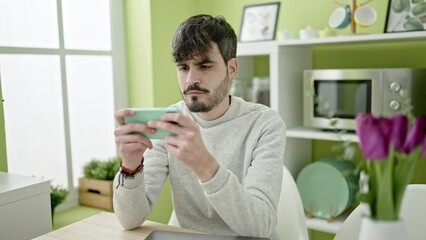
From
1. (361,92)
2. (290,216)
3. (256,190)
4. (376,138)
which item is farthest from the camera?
(361,92)

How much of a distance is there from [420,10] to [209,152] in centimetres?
128

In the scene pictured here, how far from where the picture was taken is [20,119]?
6.64 feet

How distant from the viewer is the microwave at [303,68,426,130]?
71.7 inches

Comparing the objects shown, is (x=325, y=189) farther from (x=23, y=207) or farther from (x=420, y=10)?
(x=23, y=207)

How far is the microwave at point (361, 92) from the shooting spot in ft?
5.98

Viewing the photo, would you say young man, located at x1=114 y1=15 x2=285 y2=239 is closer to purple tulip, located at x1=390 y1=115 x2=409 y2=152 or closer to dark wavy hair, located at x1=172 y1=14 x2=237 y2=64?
dark wavy hair, located at x1=172 y1=14 x2=237 y2=64

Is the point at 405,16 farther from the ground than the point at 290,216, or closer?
farther from the ground

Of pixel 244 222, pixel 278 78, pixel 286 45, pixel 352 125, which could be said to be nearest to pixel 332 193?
pixel 352 125

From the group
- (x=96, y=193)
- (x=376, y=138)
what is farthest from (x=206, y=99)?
(x=96, y=193)

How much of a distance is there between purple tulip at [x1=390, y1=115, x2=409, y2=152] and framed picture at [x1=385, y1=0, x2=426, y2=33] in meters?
1.41

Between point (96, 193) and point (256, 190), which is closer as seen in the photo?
point (256, 190)

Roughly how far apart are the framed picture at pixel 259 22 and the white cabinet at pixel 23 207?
138 cm

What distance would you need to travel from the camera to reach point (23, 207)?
1456 millimetres

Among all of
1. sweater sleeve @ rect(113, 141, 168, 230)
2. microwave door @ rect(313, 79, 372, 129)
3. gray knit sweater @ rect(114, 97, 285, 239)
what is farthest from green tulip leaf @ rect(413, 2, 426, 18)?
sweater sleeve @ rect(113, 141, 168, 230)
